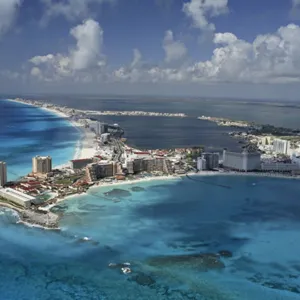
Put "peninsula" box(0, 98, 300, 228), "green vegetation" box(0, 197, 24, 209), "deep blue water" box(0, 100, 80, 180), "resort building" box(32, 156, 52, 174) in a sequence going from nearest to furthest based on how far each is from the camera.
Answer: "green vegetation" box(0, 197, 24, 209) → "peninsula" box(0, 98, 300, 228) → "resort building" box(32, 156, 52, 174) → "deep blue water" box(0, 100, 80, 180)

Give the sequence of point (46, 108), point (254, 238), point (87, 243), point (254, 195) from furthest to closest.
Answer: point (46, 108), point (254, 195), point (254, 238), point (87, 243)

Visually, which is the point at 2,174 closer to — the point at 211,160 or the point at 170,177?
the point at 170,177

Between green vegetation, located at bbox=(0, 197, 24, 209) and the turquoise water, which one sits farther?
green vegetation, located at bbox=(0, 197, 24, 209)

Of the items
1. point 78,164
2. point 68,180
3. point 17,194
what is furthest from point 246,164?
point 17,194

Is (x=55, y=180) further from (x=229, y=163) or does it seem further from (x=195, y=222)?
(x=229, y=163)

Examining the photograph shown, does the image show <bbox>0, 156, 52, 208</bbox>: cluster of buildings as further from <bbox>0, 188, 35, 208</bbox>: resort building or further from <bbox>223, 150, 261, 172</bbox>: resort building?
<bbox>223, 150, 261, 172</bbox>: resort building

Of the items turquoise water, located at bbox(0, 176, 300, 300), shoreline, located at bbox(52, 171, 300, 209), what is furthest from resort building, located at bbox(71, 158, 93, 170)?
turquoise water, located at bbox(0, 176, 300, 300)

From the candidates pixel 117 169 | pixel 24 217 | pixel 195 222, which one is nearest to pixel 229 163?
pixel 117 169
